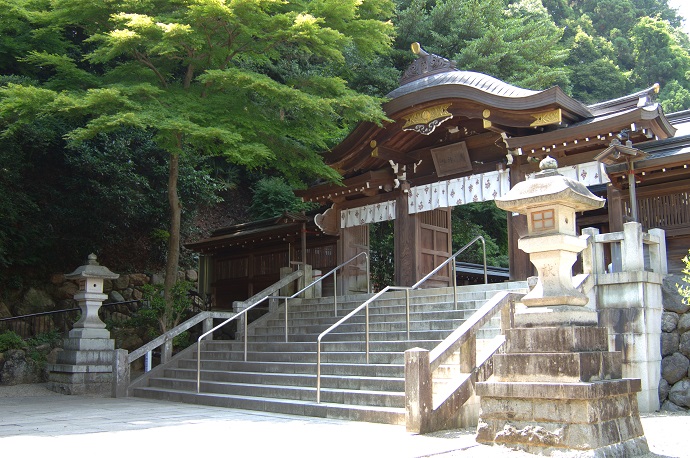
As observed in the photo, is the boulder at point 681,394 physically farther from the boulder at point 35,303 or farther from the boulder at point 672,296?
the boulder at point 35,303

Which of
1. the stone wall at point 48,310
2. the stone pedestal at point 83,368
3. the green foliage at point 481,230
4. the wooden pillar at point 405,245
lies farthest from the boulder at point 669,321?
the stone wall at point 48,310

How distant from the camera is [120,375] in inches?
459

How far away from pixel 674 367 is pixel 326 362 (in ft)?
17.7

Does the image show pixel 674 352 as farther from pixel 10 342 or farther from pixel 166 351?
pixel 10 342

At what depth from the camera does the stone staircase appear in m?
8.45

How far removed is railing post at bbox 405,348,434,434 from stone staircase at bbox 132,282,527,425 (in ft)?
1.47

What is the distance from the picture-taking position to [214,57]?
1287 centimetres

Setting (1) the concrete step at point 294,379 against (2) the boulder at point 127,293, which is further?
(2) the boulder at point 127,293

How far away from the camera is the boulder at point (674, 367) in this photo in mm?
9359

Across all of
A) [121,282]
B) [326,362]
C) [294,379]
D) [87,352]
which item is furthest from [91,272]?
[121,282]

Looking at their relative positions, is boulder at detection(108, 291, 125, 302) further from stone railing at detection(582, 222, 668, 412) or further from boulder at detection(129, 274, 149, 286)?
stone railing at detection(582, 222, 668, 412)

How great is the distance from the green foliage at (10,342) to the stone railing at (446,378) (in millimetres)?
9709

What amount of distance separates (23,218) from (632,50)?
30675mm

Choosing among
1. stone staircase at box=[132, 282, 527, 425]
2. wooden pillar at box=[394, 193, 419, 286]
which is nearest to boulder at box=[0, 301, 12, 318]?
stone staircase at box=[132, 282, 527, 425]
